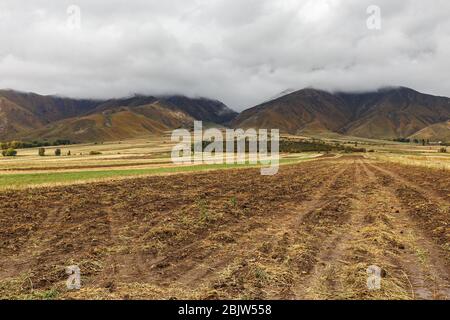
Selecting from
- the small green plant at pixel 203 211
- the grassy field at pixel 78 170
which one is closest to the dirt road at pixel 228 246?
the small green plant at pixel 203 211

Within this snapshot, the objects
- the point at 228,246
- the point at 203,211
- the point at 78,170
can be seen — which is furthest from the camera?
the point at 78,170

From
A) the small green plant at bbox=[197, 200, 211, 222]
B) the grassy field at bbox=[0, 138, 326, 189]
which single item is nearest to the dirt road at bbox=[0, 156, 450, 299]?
the small green plant at bbox=[197, 200, 211, 222]

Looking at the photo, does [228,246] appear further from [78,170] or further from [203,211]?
[78,170]

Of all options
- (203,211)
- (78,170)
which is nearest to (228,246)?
(203,211)

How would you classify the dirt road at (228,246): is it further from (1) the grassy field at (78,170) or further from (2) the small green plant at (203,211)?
(1) the grassy field at (78,170)

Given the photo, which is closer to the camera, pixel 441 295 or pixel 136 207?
pixel 441 295

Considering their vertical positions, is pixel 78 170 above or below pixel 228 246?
below

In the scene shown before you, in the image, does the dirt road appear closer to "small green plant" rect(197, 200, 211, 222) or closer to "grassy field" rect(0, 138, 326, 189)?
"small green plant" rect(197, 200, 211, 222)
